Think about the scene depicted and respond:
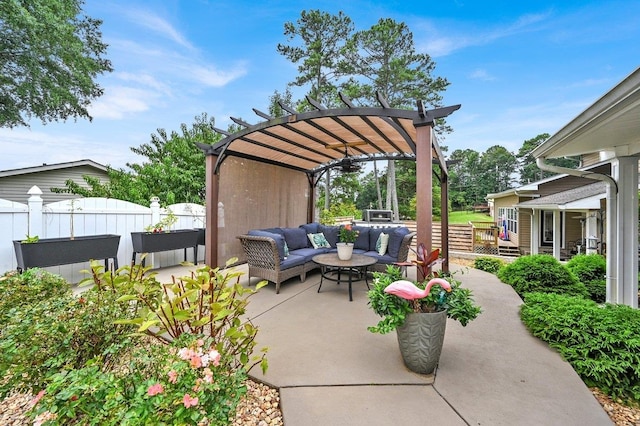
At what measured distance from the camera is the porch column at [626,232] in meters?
3.59

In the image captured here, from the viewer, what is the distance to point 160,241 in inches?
215

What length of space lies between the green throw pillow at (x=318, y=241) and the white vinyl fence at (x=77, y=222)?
3.24 metres

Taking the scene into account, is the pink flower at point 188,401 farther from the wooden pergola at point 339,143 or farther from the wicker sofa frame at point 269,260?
the wicker sofa frame at point 269,260

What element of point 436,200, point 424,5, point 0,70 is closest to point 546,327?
point 424,5

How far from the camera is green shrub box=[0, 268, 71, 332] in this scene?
2154mm

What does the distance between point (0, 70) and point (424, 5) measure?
11.8 m

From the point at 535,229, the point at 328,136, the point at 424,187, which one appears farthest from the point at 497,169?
the point at 424,187

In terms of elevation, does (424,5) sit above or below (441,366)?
above

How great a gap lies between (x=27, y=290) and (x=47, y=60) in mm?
8822

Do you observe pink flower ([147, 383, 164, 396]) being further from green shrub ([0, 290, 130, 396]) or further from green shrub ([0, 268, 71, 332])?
green shrub ([0, 268, 71, 332])

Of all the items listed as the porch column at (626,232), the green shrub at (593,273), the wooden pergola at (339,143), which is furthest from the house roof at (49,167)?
the green shrub at (593,273)

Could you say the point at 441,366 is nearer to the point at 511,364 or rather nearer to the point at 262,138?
the point at 511,364

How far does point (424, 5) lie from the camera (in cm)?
826

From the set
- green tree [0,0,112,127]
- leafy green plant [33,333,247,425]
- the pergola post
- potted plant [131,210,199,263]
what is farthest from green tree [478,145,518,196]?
leafy green plant [33,333,247,425]
